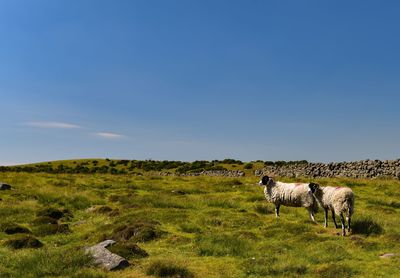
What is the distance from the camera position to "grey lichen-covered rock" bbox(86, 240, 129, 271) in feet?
42.0

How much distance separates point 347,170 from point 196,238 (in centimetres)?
3705

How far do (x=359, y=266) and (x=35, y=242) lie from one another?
12.3 meters

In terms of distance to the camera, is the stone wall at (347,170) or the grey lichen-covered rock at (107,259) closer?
the grey lichen-covered rock at (107,259)

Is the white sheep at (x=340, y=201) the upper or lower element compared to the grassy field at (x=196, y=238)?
upper

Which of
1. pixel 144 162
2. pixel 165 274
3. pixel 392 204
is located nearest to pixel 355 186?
pixel 392 204

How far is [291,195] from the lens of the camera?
2152cm

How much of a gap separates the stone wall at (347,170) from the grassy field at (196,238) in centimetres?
1915

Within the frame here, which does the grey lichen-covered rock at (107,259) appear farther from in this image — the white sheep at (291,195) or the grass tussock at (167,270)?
the white sheep at (291,195)

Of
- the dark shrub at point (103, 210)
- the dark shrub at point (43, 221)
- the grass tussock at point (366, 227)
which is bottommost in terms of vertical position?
the dark shrub at point (43, 221)

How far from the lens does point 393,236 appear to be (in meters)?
15.9

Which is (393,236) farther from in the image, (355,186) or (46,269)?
(355,186)

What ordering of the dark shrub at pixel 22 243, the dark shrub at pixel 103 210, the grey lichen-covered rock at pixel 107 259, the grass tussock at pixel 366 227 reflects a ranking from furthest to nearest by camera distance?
the dark shrub at pixel 103 210 → the grass tussock at pixel 366 227 → the dark shrub at pixel 22 243 → the grey lichen-covered rock at pixel 107 259

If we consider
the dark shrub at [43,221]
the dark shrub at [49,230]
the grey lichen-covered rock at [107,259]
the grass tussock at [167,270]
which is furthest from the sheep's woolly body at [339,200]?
the dark shrub at [43,221]

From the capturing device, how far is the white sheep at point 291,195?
20.5 m
